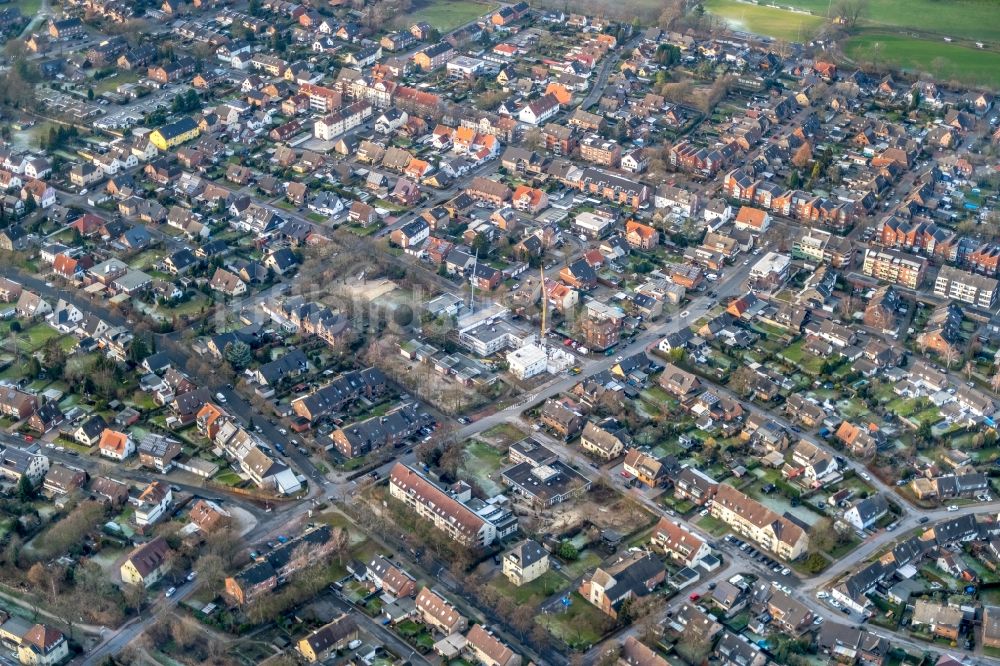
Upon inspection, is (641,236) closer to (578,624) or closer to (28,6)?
(578,624)

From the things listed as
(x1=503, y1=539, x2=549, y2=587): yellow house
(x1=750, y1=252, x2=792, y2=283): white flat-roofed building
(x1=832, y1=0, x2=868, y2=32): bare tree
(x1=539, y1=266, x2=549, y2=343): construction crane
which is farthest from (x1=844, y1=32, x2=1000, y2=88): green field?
(x1=503, y1=539, x2=549, y2=587): yellow house

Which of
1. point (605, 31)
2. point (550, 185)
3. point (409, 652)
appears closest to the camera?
point (409, 652)

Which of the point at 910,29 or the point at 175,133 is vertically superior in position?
the point at 175,133

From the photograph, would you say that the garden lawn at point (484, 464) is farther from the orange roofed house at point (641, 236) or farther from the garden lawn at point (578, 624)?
the orange roofed house at point (641, 236)

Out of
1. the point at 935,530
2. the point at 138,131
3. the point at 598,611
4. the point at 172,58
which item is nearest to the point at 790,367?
the point at 935,530

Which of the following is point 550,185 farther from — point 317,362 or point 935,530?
point 935,530

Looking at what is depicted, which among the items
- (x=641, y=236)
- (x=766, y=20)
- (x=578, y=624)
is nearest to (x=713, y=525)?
(x=578, y=624)
